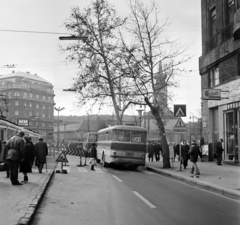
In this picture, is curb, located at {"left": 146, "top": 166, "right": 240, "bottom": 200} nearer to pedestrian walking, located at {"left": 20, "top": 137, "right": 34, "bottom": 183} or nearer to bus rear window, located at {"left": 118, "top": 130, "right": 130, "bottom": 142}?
bus rear window, located at {"left": 118, "top": 130, "right": 130, "bottom": 142}

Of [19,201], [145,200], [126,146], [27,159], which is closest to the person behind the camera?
[19,201]

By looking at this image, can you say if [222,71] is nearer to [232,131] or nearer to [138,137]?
[232,131]

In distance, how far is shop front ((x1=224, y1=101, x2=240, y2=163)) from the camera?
25.4 m

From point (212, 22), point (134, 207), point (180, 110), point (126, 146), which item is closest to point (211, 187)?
point (134, 207)

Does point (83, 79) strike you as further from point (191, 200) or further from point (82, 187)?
point (191, 200)

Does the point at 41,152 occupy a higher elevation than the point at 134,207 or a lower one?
higher

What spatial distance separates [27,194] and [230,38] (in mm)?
18826

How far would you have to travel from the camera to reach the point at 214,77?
29.3 meters

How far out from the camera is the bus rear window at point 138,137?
77.9 ft

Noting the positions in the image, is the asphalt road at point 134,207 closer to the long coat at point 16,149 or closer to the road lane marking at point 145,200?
the road lane marking at point 145,200

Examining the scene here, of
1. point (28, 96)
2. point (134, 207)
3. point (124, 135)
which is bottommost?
point (134, 207)

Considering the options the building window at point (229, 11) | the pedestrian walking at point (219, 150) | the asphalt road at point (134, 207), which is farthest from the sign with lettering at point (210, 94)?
the asphalt road at point (134, 207)

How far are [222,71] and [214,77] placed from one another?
2.09 metres

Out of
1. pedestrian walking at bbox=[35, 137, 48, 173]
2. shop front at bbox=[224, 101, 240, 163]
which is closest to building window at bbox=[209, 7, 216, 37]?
shop front at bbox=[224, 101, 240, 163]
